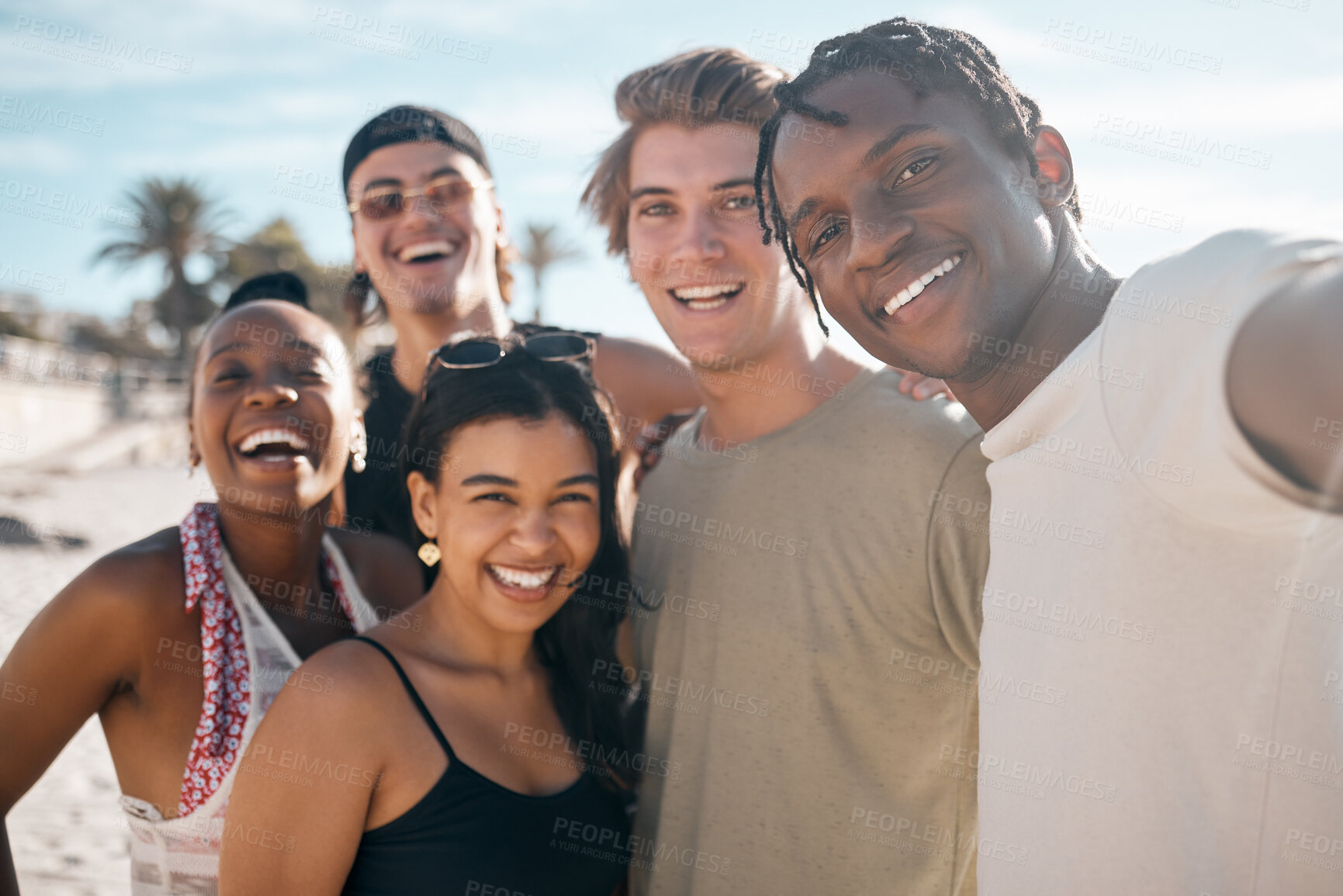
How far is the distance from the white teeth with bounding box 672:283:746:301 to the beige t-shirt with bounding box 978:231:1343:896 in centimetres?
173

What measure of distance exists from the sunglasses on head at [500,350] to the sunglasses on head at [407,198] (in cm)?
198

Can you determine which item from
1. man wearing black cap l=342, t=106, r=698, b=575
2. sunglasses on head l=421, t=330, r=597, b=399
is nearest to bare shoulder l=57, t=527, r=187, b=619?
sunglasses on head l=421, t=330, r=597, b=399

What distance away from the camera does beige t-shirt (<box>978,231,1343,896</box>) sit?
4.40ft

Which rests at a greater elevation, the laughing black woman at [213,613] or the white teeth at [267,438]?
the white teeth at [267,438]

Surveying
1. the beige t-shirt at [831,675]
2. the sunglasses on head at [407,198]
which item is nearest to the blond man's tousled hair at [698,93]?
the beige t-shirt at [831,675]

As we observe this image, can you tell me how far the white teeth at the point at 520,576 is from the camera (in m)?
2.77

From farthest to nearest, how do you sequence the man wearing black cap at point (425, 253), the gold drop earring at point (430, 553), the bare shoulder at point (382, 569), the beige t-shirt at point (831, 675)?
the man wearing black cap at point (425, 253), the bare shoulder at point (382, 569), the gold drop earring at point (430, 553), the beige t-shirt at point (831, 675)

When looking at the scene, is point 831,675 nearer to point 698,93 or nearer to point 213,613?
point 213,613

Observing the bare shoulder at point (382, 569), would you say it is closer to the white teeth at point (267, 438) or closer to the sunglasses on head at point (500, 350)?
the white teeth at point (267, 438)

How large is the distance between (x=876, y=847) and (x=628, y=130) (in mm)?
2773

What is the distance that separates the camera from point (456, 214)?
4824mm

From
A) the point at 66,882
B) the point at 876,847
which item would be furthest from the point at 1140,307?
the point at 66,882

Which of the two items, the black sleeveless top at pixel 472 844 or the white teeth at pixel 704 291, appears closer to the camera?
the black sleeveless top at pixel 472 844

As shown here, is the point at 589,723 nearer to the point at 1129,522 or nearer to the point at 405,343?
the point at 1129,522
